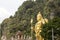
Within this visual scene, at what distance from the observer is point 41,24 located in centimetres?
5456

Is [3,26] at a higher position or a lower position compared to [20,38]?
higher

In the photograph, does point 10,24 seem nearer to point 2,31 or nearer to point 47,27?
point 2,31

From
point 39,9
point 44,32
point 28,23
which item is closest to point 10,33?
point 28,23

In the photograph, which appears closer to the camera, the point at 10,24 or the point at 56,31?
the point at 56,31

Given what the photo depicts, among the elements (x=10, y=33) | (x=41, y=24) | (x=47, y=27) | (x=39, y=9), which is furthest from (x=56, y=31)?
(x=39, y=9)

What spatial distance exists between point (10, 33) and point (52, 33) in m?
37.8

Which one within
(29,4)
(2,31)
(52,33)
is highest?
(29,4)

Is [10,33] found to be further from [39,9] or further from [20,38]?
[20,38]

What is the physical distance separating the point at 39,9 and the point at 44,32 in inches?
1562

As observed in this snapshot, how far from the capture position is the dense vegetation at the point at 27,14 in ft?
251

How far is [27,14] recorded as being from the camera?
9231 centimetres

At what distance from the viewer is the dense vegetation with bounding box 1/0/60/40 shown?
76.5 metres

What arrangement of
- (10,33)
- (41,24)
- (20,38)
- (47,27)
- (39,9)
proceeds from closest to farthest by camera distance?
(47,27) → (41,24) → (20,38) → (10,33) → (39,9)

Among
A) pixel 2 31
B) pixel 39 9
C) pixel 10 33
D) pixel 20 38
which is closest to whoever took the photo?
pixel 20 38
